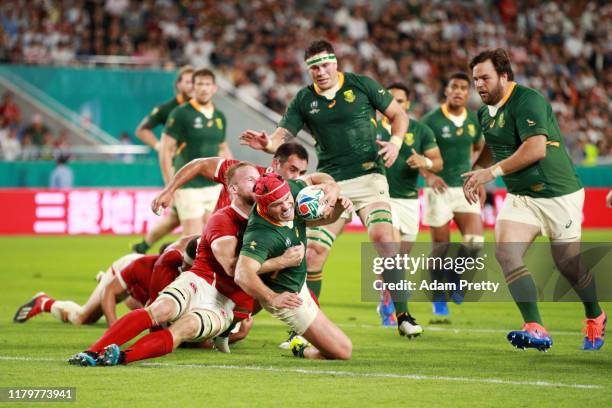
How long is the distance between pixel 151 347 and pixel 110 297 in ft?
7.53

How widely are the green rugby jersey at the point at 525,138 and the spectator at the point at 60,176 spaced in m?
17.3

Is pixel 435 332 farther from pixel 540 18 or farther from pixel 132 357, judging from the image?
pixel 540 18

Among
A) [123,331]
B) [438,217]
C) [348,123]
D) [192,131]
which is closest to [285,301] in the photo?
[123,331]

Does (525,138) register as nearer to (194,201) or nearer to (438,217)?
(438,217)

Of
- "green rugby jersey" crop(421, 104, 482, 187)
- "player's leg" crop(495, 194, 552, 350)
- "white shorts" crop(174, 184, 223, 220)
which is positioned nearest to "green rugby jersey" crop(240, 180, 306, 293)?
"player's leg" crop(495, 194, 552, 350)

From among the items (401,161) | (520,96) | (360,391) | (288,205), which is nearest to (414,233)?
(401,161)

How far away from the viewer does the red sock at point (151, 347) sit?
7.66 metres

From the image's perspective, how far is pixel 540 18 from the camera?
3528 cm

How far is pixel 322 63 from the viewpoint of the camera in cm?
1013

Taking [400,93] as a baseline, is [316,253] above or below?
below

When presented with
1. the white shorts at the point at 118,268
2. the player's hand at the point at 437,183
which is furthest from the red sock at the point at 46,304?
the player's hand at the point at 437,183

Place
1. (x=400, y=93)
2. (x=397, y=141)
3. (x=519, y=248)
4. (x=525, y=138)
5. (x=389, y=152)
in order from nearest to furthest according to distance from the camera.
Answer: (x=525, y=138) → (x=519, y=248) → (x=389, y=152) → (x=397, y=141) → (x=400, y=93)

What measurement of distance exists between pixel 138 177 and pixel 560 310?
14610 millimetres

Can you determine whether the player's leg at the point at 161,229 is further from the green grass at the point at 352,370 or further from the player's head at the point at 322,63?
the player's head at the point at 322,63
